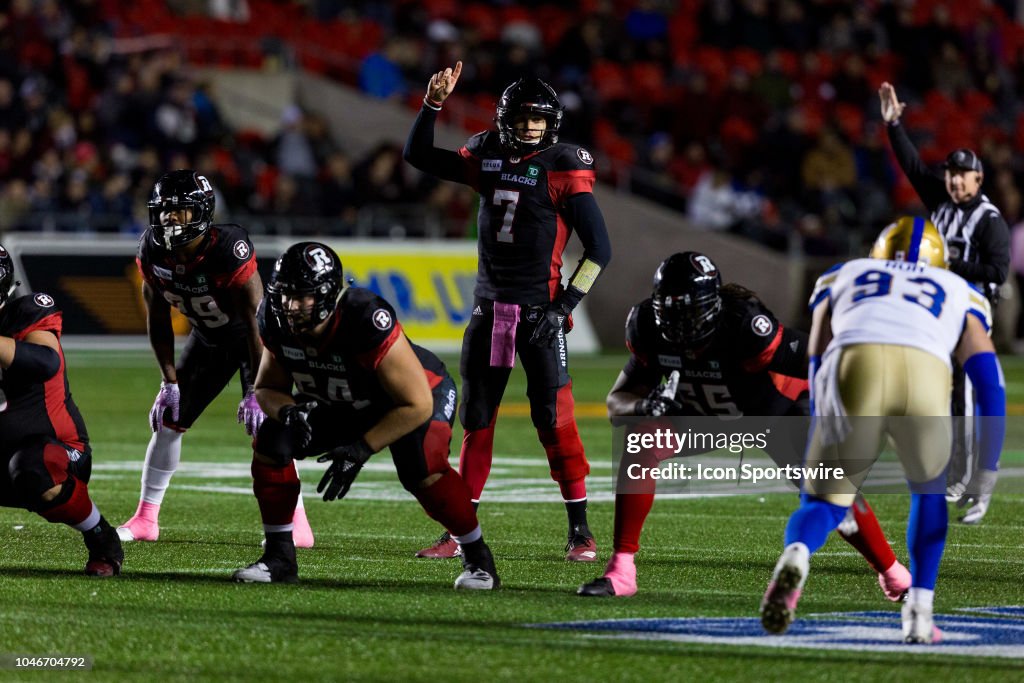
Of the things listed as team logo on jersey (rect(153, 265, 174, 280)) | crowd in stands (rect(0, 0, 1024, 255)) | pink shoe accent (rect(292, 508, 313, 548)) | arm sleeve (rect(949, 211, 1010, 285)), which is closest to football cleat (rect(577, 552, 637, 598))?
pink shoe accent (rect(292, 508, 313, 548))

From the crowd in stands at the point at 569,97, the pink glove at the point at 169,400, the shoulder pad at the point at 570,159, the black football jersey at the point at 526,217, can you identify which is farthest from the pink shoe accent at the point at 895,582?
the crowd in stands at the point at 569,97

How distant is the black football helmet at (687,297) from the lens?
6.66m

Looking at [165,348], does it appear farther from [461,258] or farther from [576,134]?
[576,134]

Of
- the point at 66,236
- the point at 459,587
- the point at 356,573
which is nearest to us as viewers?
the point at 459,587

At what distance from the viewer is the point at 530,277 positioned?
7828 millimetres

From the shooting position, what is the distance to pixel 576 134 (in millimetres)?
23469

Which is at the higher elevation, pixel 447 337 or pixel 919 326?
pixel 919 326

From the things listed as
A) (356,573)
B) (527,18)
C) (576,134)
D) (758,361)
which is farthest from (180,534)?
(527,18)

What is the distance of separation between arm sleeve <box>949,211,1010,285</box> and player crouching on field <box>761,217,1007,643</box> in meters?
3.85

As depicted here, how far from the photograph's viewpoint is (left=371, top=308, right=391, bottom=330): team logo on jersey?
249 inches

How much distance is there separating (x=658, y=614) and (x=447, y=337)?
50.6 ft

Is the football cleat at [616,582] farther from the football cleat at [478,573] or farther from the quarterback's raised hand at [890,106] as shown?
the quarterback's raised hand at [890,106]

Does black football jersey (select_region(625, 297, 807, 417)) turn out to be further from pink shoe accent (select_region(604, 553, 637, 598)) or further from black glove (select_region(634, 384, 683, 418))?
pink shoe accent (select_region(604, 553, 637, 598))

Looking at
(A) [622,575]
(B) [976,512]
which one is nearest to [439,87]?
(A) [622,575]
